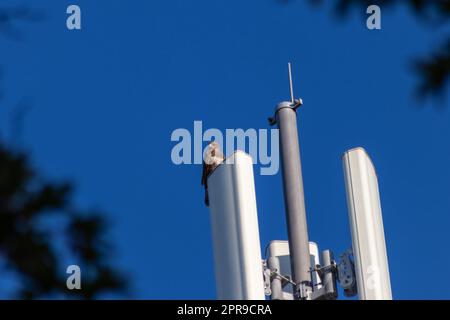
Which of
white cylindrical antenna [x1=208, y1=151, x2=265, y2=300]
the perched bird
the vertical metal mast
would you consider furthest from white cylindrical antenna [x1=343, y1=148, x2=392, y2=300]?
the perched bird

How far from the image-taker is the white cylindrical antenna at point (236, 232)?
16.4 metres

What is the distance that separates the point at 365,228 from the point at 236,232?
2.44 metres

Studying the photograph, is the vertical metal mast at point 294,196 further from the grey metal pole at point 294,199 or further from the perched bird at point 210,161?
the perched bird at point 210,161

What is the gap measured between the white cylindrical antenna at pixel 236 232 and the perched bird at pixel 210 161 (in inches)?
20.8

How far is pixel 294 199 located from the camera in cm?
1928

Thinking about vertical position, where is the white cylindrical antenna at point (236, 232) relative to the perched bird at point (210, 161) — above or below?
below

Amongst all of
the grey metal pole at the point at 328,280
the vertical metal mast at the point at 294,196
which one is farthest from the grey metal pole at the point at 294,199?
the grey metal pole at the point at 328,280

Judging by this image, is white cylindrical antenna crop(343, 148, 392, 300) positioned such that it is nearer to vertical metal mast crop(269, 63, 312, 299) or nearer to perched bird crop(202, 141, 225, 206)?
vertical metal mast crop(269, 63, 312, 299)

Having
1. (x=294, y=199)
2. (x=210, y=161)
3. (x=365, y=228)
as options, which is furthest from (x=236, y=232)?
(x=294, y=199)

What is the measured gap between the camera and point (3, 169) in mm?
2146
